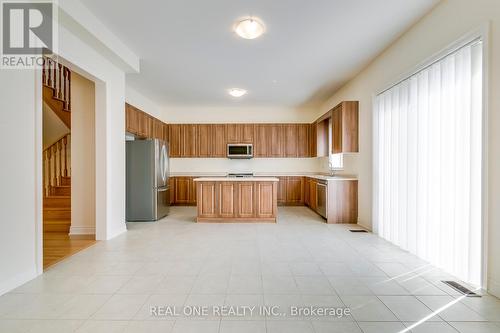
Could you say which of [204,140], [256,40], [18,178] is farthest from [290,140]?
[18,178]

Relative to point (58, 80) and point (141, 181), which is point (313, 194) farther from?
point (58, 80)

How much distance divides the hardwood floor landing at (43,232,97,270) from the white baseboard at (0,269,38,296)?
0.28 m

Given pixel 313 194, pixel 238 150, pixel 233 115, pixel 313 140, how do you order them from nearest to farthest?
pixel 313 194, pixel 238 150, pixel 313 140, pixel 233 115

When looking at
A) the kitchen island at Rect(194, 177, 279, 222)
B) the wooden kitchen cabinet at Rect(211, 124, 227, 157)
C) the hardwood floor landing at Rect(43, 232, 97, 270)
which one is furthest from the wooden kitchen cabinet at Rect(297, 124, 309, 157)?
the hardwood floor landing at Rect(43, 232, 97, 270)

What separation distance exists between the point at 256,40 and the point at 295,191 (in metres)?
4.77

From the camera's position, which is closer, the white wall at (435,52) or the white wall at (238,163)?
the white wall at (435,52)

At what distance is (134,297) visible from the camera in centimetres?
214

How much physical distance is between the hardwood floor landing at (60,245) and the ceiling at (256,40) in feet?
10.3

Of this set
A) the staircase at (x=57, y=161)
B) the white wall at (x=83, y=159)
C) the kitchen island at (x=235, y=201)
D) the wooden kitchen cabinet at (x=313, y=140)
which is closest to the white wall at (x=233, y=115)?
the wooden kitchen cabinet at (x=313, y=140)

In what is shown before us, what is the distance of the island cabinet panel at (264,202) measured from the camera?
508 centimetres

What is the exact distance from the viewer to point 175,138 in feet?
24.5

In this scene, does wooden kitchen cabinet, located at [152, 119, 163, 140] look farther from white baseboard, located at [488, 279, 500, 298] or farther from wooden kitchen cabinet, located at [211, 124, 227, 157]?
white baseboard, located at [488, 279, 500, 298]

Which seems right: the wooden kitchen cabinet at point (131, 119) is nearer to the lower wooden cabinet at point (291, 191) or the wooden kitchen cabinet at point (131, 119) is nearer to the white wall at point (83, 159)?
the white wall at point (83, 159)

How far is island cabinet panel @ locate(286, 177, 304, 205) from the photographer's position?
23.8 ft
